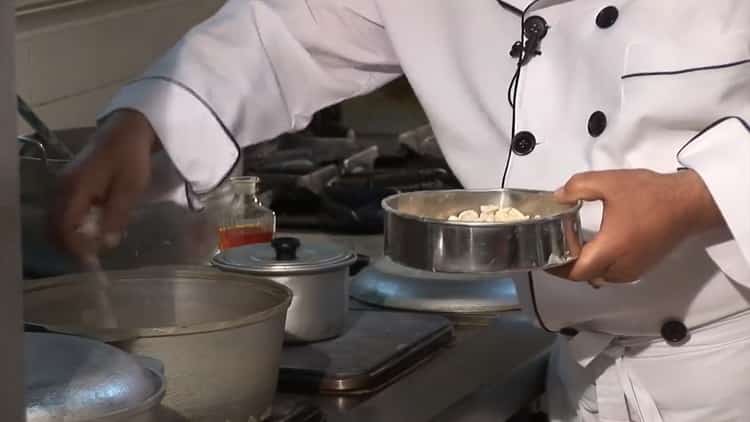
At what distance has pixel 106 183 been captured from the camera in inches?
39.2

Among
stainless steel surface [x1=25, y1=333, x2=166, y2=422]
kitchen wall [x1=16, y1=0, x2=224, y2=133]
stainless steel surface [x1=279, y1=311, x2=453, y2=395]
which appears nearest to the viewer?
stainless steel surface [x1=25, y1=333, x2=166, y2=422]

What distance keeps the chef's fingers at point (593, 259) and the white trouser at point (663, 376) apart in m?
0.24

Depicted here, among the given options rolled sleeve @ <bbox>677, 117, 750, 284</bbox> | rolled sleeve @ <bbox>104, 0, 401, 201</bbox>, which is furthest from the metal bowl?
rolled sleeve @ <bbox>104, 0, 401, 201</bbox>

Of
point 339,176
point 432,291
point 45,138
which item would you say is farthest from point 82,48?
point 432,291

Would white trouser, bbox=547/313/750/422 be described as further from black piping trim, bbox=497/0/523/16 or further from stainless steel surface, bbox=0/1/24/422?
stainless steel surface, bbox=0/1/24/422

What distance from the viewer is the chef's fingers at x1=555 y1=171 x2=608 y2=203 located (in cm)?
93

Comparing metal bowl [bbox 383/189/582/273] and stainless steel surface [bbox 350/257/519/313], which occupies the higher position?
metal bowl [bbox 383/189/582/273]

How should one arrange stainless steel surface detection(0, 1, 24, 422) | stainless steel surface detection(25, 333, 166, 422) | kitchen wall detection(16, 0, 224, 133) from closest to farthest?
1. stainless steel surface detection(0, 1, 24, 422)
2. stainless steel surface detection(25, 333, 166, 422)
3. kitchen wall detection(16, 0, 224, 133)

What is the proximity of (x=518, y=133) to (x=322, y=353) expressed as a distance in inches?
9.9

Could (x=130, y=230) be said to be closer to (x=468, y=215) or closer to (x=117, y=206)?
(x=117, y=206)

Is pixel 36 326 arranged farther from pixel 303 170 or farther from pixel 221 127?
→ pixel 303 170

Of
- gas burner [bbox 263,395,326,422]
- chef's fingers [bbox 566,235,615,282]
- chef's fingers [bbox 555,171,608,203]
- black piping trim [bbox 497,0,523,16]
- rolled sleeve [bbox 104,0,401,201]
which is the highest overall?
black piping trim [bbox 497,0,523,16]

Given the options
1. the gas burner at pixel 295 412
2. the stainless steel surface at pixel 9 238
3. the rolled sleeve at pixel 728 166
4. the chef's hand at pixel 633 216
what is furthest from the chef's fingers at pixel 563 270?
the stainless steel surface at pixel 9 238

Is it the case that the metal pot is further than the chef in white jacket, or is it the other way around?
the metal pot
